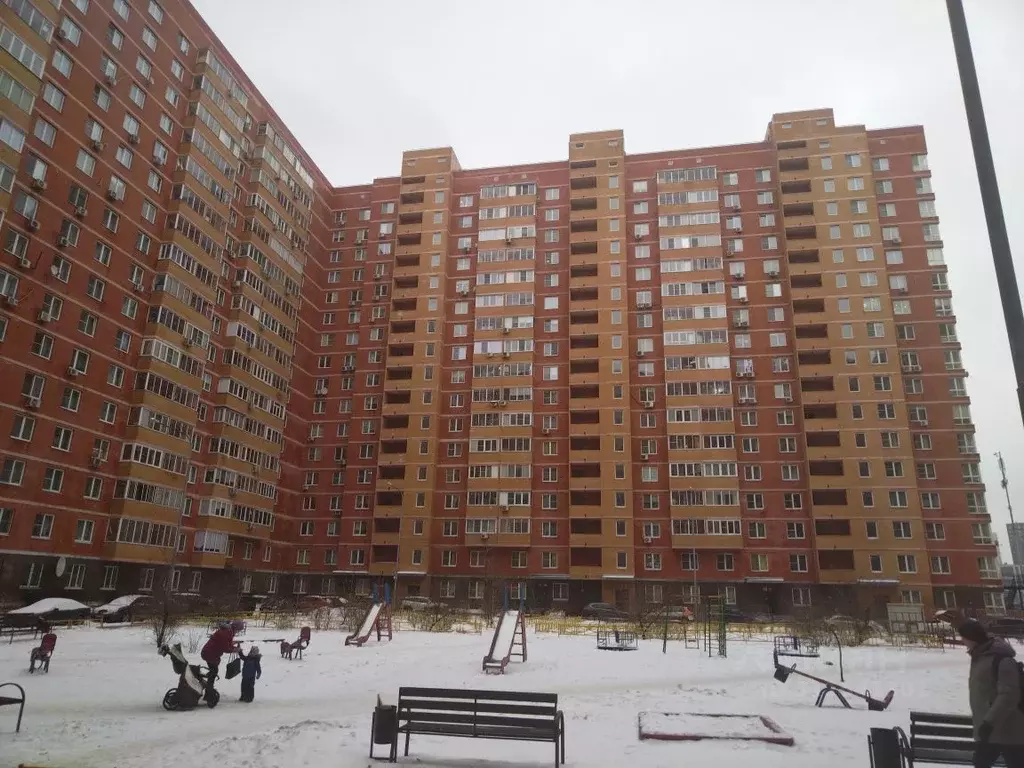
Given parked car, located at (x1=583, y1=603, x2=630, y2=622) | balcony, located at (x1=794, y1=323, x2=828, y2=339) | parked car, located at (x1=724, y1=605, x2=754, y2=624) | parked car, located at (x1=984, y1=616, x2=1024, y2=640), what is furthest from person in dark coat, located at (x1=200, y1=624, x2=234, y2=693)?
balcony, located at (x1=794, y1=323, x2=828, y2=339)

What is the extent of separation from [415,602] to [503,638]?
38.5 meters

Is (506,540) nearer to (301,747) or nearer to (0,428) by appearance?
(0,428)

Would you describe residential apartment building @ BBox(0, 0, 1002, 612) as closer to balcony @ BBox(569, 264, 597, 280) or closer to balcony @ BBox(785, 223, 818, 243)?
balcony @ BBox(569, 264, 597, 280)

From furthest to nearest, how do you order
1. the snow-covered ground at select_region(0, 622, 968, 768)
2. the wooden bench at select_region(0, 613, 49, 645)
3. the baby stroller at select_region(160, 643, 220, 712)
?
the wooden bench at select_region(0, 613, 49, 645)
the baby stroller at select_region(160, 643, 220, 712)
the snow-covered ground at select_region(0, 622, 968, 768)

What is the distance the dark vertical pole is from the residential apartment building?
49340 millimetres

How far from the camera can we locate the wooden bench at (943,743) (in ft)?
30.0

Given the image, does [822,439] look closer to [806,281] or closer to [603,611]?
[806,281]

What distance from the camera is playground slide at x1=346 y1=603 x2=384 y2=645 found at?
28.1 m

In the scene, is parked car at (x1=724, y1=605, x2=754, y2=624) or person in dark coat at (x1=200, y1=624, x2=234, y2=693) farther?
parked car at (x1=724, y1=605, x2=754, y2=624)

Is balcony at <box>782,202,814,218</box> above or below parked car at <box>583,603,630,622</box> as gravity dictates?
above

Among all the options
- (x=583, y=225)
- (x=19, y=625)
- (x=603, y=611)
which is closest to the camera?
(x=19, y=625)

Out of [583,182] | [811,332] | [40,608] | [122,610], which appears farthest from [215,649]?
[583,182]

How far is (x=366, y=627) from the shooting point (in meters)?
28.9

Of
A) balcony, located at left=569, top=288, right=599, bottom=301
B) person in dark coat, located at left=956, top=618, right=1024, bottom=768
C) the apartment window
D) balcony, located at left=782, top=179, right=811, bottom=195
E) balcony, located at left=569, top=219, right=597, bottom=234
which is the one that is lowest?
person in dark coat, located at left=956, top=618, right=1024, bottom=768
